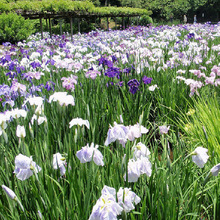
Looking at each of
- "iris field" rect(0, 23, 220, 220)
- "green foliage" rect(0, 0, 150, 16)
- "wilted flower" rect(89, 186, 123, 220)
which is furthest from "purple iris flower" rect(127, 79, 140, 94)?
"green foliage" rect(0, 0, 150, 16)

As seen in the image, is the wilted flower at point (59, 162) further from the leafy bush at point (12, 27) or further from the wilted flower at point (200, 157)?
the leafy bush at point (12, 27)

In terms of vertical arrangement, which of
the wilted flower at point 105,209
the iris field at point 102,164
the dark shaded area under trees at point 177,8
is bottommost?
the iris field at point 102,164

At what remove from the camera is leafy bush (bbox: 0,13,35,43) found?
37.1 feet

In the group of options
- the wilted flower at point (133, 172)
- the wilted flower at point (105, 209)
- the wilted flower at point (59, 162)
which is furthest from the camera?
the wilted flower at point (59, 162)

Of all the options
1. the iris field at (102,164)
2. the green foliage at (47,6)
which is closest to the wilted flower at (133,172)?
the iris field at (102,164)

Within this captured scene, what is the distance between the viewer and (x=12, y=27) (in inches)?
449

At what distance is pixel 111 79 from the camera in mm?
3434

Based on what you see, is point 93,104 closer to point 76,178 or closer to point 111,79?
point 111,79

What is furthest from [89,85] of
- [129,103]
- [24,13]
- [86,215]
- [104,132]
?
[24,13]

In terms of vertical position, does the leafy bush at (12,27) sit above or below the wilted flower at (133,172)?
above

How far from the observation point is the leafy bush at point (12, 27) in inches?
445

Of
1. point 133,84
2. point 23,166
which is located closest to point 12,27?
point 133,84

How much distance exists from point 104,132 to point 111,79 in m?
1.14

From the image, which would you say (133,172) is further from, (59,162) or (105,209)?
(59,162)
